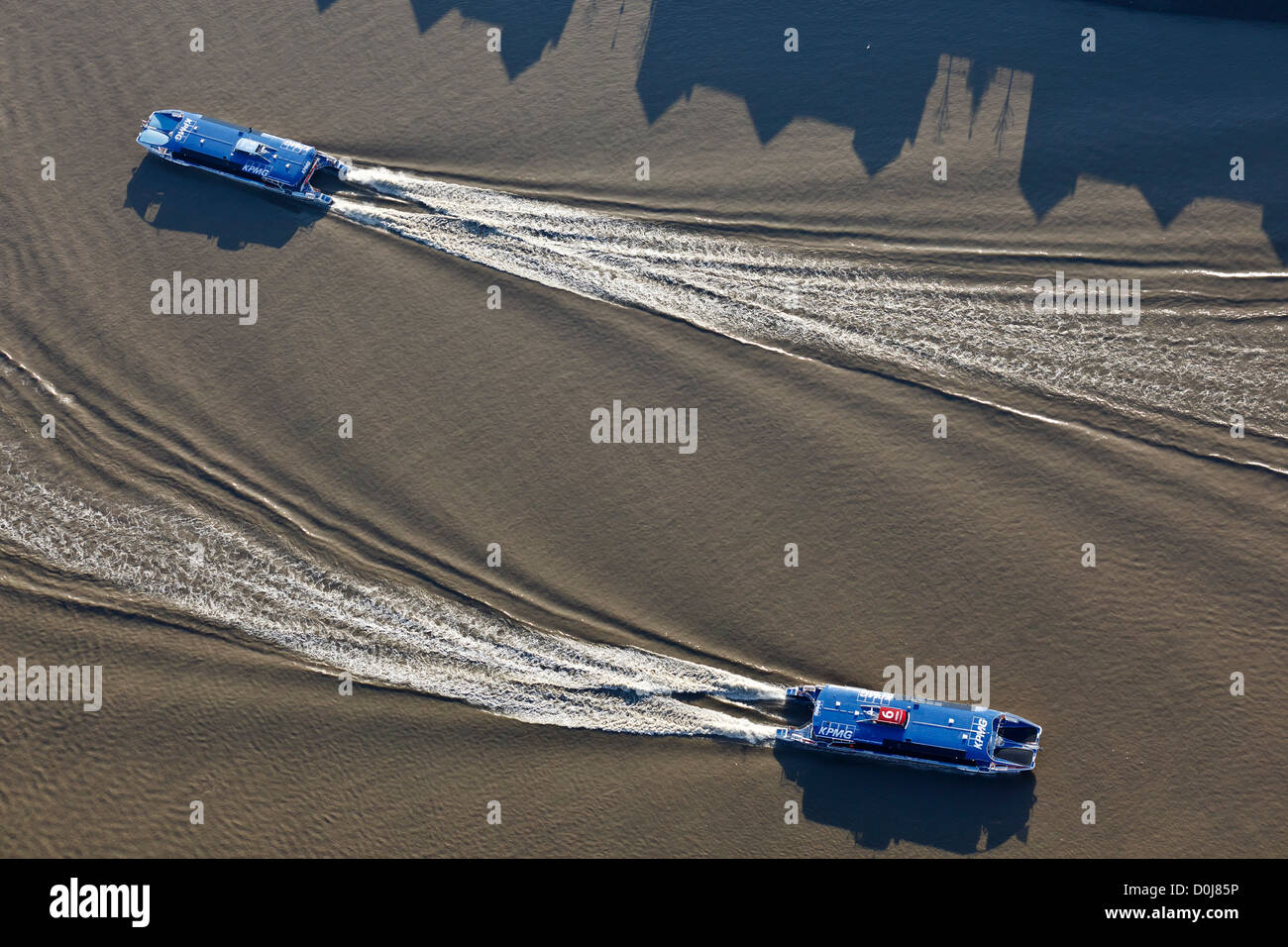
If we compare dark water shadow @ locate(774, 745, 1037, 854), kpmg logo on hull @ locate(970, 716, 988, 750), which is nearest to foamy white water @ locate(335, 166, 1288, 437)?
kpmg logo on hull @ locate(970, 716, 988, 750)

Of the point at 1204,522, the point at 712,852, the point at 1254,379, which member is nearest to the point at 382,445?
the point at 712,852

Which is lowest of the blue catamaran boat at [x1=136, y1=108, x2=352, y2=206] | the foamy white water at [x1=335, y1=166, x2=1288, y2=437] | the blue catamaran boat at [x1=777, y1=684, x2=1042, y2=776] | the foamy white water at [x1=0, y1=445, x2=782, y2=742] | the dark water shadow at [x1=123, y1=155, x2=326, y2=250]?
the blue catamaran boat at [x1=777, y1=684, x2=1042, y2=776]

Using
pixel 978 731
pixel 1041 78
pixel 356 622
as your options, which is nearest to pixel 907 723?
pixel 978 731

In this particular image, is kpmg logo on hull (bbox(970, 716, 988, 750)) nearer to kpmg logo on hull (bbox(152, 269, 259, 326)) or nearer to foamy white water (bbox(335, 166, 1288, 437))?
foamy white water (bbox(335, 166, 1288, 437))

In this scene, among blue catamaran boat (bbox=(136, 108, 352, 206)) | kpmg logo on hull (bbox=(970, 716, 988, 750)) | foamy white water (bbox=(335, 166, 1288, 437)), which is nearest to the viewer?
kpmg logo on hull (bbox=(970, 716, 988, 750))

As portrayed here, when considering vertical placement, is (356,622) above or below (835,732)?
above

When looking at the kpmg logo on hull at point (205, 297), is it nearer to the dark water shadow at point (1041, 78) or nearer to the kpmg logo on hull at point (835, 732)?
the dark water shadow at point (1041, 78)

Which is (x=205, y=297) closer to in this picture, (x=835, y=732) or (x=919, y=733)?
(x=835, y=732)

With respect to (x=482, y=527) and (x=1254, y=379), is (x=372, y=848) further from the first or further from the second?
(x=1254, y=379)
